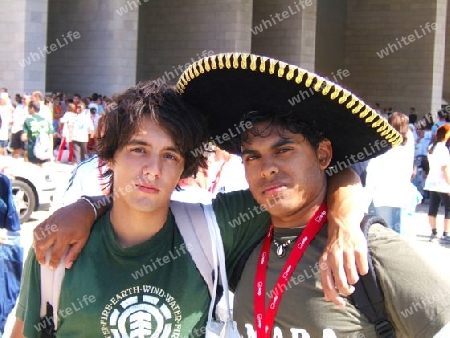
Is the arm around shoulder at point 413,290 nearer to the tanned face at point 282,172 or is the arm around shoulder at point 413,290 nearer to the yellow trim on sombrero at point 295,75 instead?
the tanned face at point 282,172

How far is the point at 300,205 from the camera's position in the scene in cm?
232

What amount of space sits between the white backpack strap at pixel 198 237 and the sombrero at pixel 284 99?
0.35 m

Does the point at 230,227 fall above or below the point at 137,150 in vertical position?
below

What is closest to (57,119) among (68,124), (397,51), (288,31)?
(68,124)

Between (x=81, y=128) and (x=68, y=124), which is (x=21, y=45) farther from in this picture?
(x=81, y=128)

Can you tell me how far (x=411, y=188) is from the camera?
25.3 feet

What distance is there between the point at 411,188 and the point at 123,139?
19.3ft

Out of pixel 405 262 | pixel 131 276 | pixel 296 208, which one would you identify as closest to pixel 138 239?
pixel 131 276

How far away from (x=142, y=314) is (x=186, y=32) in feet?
82.9

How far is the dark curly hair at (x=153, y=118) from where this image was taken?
239cm
